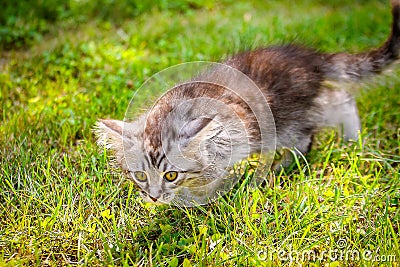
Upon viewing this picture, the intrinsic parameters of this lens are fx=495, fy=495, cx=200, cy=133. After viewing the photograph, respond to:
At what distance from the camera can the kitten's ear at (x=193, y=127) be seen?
2.66 m

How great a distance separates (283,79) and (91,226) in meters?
1.54

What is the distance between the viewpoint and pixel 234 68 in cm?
329

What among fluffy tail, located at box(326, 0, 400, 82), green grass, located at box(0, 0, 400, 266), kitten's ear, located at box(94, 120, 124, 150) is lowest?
green grass, located at box(0, 0, 400, 266)

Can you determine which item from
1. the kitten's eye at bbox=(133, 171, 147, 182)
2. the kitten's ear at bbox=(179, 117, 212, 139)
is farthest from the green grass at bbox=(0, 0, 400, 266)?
the kitten's ear at bbox=(179, 117, 212, 139)

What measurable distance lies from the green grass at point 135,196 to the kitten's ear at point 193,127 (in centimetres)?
45

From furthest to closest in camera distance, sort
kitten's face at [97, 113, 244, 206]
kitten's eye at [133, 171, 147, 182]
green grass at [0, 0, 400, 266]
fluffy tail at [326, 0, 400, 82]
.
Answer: fluffy tail at [326, 0, 400, 82] → kitten's eye at [133, 171, 147, 182] → kitten's face at [97, 113, 244, 206] → green grass at [0, 0, 400, 266]

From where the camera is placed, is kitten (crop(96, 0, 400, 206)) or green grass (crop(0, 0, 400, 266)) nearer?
green grass (crop(0, 0, 400, 266))

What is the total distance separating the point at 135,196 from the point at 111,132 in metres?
0.44

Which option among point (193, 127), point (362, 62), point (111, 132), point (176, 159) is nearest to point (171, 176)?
point (176, 159)

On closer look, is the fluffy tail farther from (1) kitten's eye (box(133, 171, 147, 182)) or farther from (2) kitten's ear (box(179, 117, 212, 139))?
(1) kitten's eye (box(133, 171, 147, 182))

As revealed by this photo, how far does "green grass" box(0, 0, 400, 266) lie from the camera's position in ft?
8.53

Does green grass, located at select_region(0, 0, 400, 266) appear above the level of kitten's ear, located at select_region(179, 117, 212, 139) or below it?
below

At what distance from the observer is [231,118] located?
297 cm

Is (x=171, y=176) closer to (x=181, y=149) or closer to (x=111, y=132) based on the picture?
(x=181, y=149)
